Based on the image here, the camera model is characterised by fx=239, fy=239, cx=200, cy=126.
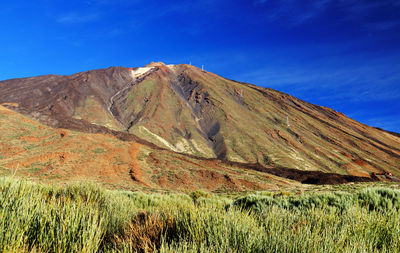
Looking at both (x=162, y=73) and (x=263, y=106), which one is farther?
(x=162, y=73)

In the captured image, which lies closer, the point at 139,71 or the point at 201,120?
the point at 201,120

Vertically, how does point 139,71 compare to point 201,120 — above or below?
above

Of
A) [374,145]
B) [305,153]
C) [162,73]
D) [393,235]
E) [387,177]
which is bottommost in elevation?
[393,235]

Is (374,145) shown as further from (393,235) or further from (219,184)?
(393,235)

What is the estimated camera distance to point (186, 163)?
127 feet

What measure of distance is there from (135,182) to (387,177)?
58.3m

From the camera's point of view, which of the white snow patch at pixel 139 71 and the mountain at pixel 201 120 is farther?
the white snow patch at pixel 139 71

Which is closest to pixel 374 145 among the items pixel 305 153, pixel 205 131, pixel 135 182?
pixel 305 153

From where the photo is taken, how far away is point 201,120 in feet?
300

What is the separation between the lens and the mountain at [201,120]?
233 ft

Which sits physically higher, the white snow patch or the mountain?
the white snow patch

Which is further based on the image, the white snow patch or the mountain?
the white snow patch

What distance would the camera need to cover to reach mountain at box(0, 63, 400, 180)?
70875 millimetres

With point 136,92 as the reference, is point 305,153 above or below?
below
